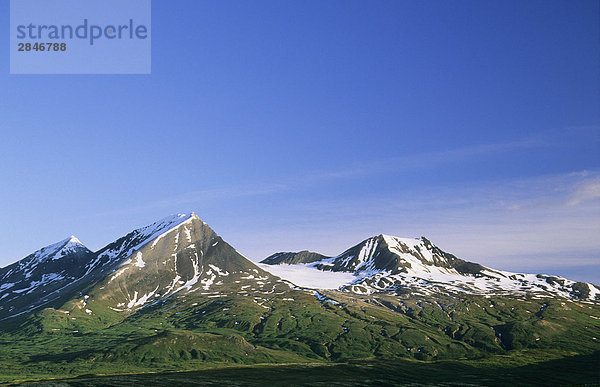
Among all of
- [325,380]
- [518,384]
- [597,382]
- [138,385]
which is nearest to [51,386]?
[138,385]

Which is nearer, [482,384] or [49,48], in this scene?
[49,48]

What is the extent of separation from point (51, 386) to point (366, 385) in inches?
4840

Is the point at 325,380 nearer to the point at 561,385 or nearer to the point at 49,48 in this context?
the point at 561,385

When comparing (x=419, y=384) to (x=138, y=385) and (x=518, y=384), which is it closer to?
(x=518, y=384)

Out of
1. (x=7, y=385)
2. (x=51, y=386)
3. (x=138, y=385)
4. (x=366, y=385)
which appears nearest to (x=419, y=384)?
(x=366, y=385)

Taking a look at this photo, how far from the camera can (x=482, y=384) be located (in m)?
196

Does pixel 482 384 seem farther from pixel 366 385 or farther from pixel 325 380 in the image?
pixel 325 380

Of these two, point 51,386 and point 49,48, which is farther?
point 51,386

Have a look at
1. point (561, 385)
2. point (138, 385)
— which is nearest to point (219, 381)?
point (138, 385)

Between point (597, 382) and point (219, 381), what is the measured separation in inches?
6122

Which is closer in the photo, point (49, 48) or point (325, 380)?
point (49, 48)

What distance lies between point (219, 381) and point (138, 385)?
31524 mm

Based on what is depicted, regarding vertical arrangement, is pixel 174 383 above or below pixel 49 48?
below

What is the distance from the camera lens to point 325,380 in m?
199
